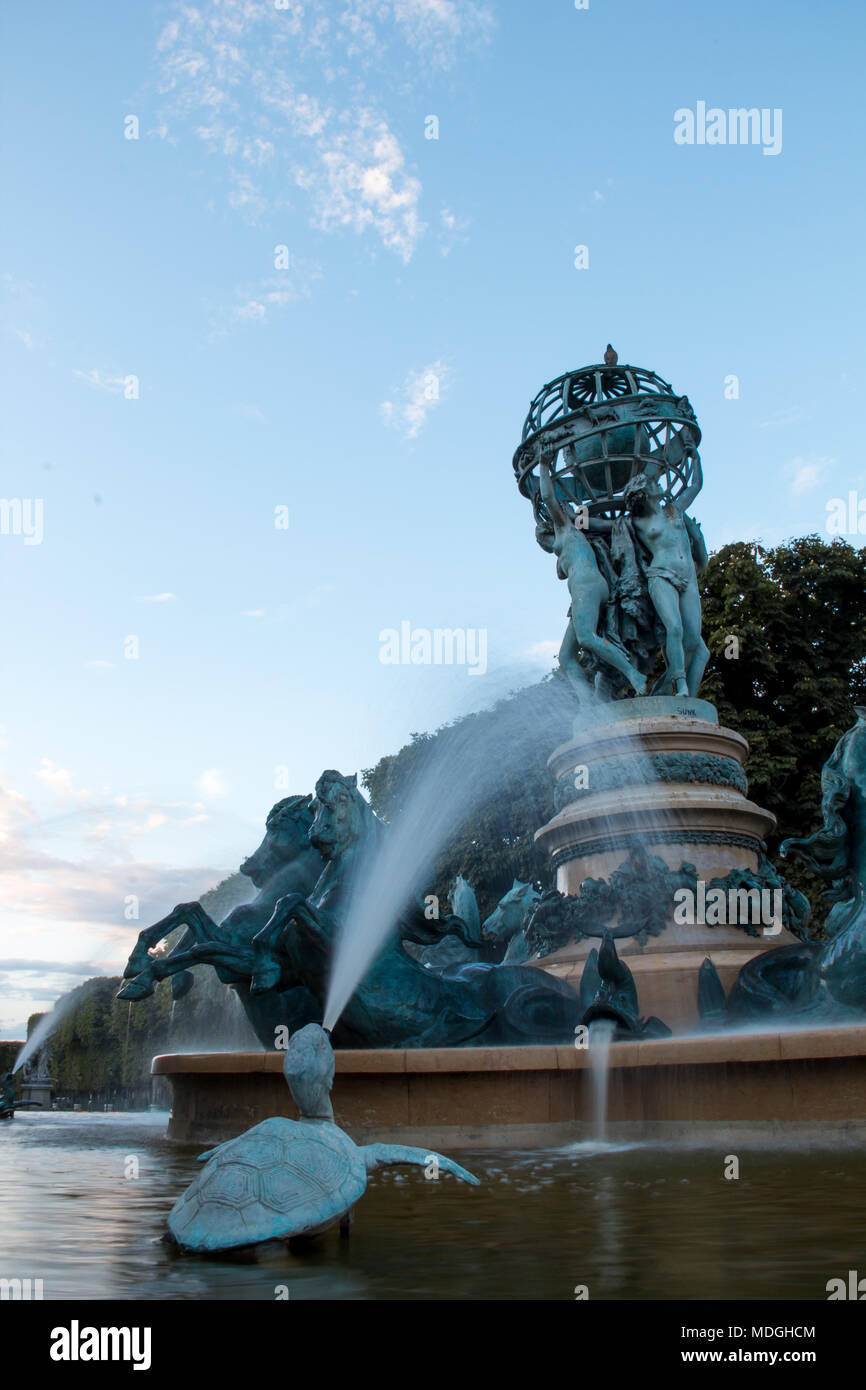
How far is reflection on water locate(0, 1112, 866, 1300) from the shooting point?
2832 mm

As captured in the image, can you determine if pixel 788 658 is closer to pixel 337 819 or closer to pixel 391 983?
pixel 337 819

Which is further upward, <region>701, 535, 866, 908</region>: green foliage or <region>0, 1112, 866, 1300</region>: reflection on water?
<region>701, 535, 866, 908</region>: green foliage

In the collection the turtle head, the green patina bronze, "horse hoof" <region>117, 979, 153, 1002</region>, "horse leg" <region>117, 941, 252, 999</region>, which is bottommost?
the turtle head

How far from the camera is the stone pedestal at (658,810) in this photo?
10023 mm

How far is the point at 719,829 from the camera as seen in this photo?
1080 cm

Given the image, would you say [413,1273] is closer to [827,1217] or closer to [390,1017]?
[827,1217]

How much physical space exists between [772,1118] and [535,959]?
4.52 metres

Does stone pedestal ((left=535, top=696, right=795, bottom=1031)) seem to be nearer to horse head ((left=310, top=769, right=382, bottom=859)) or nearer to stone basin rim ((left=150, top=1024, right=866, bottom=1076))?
horse head ((left=310, top=769, right=382, bottom=859))

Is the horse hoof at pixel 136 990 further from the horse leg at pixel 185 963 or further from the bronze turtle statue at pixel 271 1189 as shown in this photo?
the bronze turtle statue at pixel 271 1189

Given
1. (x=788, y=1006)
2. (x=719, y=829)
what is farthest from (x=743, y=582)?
(x=788, y=1006)

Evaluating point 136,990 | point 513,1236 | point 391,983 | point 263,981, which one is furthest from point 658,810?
point 513,1236

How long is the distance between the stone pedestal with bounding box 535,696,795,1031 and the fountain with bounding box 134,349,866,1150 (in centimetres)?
3

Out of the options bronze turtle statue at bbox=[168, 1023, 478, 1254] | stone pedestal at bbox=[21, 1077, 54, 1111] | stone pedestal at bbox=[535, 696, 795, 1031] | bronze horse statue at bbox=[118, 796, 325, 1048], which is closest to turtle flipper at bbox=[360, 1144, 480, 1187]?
bronze turtle statue at bbox=[168, 1023, 478, 1254]

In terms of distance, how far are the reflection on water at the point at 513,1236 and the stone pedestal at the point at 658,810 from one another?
14.5 feet
